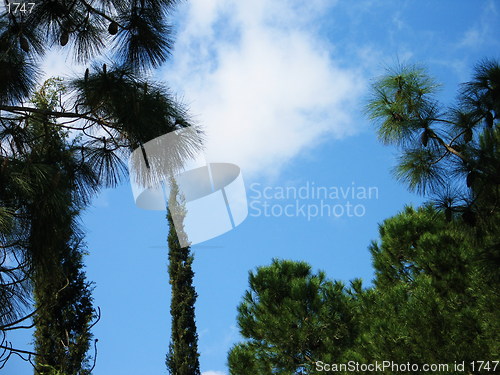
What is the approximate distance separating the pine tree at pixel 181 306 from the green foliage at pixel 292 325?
1.85 metres

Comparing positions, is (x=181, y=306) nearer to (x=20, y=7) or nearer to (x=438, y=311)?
(x=438, y=311)

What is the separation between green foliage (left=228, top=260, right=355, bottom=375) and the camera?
6.11m

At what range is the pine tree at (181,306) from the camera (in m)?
8.21

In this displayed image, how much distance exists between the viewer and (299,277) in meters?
6.76

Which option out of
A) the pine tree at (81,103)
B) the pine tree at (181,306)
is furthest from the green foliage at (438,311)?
the pine tree at (181,306)

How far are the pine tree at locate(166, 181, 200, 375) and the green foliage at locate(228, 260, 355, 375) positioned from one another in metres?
1.85

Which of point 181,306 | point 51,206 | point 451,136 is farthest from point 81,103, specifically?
point 181,306

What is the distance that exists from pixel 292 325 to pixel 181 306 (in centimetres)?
295

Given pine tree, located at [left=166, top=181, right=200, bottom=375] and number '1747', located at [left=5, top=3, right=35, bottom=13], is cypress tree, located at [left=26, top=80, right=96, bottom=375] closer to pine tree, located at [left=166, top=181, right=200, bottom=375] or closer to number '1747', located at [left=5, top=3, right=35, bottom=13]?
number '1747', located at [left=5, top=3, right=35, bottom=13]

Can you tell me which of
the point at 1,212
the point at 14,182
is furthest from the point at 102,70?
the point at 1,212

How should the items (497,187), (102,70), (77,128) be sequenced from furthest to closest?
(497,187)
(102,70)
(77,128)

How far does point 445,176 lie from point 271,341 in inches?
129

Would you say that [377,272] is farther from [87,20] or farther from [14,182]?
[14,182]

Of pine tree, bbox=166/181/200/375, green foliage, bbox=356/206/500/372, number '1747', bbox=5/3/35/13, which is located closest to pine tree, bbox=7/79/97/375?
number '1747', bbox=5/3/35/13
